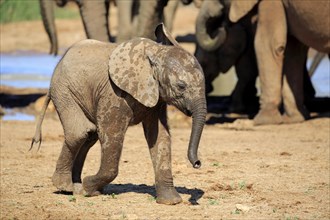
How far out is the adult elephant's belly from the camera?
47.9 ft

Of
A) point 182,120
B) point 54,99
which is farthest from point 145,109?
point 182,120

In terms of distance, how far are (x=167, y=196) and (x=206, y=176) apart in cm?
157

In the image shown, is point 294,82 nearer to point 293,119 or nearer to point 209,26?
point 293,119

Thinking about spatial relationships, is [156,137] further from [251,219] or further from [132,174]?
[132,174]

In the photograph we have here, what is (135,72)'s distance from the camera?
872 cm

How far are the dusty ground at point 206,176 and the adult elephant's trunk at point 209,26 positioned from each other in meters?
1.54

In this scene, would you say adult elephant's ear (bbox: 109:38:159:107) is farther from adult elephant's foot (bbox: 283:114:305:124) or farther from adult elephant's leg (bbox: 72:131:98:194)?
adult elephant's foot (bbox: 283:114:305:124)

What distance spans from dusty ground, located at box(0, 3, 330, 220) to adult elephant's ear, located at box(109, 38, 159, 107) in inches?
35.1

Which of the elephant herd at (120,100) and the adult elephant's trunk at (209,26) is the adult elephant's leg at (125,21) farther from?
the elephant herd at (120,100)

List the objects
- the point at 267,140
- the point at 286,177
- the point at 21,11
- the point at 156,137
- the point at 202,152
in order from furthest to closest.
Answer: the point at 21,11
the point at 267,140
the point at 202,152
the point at 286,177
the point at 156,137

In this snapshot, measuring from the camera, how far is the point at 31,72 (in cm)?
2502

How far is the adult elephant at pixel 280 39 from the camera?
14.7 m

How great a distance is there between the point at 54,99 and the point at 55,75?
0.65 ft

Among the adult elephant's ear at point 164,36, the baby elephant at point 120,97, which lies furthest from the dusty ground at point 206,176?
the adult elephant's ear at point 164,36
